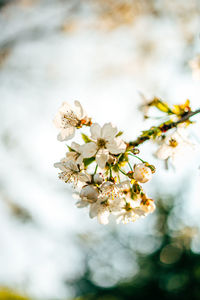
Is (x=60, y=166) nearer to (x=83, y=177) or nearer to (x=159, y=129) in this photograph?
(x=83, y=177)

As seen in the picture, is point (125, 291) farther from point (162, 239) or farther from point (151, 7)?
point (151, 7)

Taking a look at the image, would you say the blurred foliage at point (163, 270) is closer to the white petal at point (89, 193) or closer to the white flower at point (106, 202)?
the white flower at point (106, 202)

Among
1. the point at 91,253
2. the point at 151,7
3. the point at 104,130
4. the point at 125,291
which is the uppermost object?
the point at 151,7

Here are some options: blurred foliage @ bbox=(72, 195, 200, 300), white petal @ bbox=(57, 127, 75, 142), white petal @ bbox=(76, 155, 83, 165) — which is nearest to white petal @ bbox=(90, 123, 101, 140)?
white petal @ bbox=(76, 155, 83, 165)

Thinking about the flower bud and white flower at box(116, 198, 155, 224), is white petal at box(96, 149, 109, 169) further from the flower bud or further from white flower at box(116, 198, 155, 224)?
white flower at box(116, 198, 155, 224)

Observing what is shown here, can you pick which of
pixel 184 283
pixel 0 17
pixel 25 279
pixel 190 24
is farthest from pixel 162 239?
pixel 0 17

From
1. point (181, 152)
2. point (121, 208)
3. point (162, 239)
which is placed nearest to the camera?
point (121, 208)

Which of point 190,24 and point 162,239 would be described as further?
point 162,239

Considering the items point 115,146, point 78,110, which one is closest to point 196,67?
point 78,110
